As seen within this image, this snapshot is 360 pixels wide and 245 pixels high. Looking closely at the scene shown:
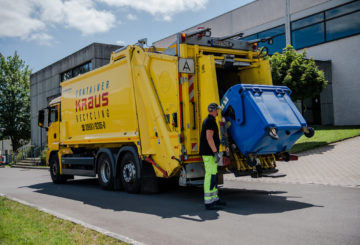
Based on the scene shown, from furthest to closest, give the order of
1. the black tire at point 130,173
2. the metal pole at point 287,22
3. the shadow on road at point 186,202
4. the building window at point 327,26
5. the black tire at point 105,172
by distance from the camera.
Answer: the metal pole at point 287,22
the building window at point 327,26
the black tire at point 105,172
the black tire at point 130,173
the shadow on road at point 186,202

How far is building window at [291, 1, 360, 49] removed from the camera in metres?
23.5

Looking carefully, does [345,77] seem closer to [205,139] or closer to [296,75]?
[296,75]

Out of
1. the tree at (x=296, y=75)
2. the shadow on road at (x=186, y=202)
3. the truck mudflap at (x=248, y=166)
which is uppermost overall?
the tree at (x=296, y=75)

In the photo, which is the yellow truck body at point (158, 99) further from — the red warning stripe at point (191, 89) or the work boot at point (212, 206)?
the work boot at point (212, 206)

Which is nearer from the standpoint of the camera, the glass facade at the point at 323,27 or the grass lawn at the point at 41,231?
the grass lawn at the point at 41,231

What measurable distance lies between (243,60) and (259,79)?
57 centimetres

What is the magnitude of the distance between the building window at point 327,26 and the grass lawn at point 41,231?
2265cm

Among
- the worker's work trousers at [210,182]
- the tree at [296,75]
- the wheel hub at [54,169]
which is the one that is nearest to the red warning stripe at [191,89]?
the worker's work trousers at [210,182]

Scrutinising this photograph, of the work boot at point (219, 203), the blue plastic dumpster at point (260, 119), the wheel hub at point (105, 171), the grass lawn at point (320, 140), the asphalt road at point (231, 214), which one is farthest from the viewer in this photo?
the grass lawn at point (320, 140)

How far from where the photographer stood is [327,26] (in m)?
25.0

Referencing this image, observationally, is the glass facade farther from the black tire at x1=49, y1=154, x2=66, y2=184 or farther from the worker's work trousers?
the worker's work trousers

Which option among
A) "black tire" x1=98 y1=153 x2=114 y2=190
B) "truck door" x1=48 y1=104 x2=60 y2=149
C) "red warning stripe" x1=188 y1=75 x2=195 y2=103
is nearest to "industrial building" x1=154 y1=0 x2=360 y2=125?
"truck door" x1=48 y1=104 x2=60 y2=149

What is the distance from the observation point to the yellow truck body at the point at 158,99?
7.62m

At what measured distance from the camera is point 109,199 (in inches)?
336
